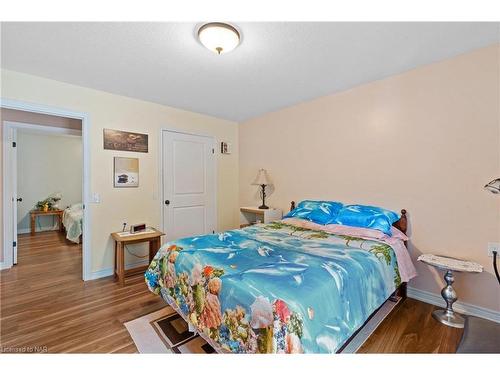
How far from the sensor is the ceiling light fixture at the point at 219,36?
1646 mm

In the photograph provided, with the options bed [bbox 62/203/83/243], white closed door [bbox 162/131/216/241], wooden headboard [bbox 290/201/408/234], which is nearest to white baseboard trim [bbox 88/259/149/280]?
white closed door [bbox 162/131/216/241]

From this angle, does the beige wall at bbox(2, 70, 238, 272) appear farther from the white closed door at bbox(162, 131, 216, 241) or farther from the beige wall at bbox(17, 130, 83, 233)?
the beige wall at bbox(17, 130, 83, 233)

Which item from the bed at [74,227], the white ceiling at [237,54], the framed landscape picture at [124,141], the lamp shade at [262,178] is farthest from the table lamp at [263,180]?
the bed at [74,227]

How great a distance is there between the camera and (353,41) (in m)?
1.87

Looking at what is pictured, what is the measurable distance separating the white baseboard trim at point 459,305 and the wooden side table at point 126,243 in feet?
10.1

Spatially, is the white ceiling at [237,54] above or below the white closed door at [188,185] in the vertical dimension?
above

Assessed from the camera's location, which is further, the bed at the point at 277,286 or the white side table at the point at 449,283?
the white side table at the point at 449,283

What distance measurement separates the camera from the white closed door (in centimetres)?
358

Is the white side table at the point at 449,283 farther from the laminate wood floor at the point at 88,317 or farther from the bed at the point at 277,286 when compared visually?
the bed at the point at 277,286

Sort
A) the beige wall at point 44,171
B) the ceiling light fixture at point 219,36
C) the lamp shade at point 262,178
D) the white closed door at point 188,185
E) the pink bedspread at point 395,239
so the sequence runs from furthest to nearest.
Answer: the beige wall at point 44,171, the lamp shade at point 262,178, the white closed door at point 188,185, the pink bedspread at point 395,239, the ceiling light fixture at point 219,36

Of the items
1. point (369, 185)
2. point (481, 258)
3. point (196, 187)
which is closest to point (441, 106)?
point (369, 185)

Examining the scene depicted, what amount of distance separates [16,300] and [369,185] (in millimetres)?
4044
